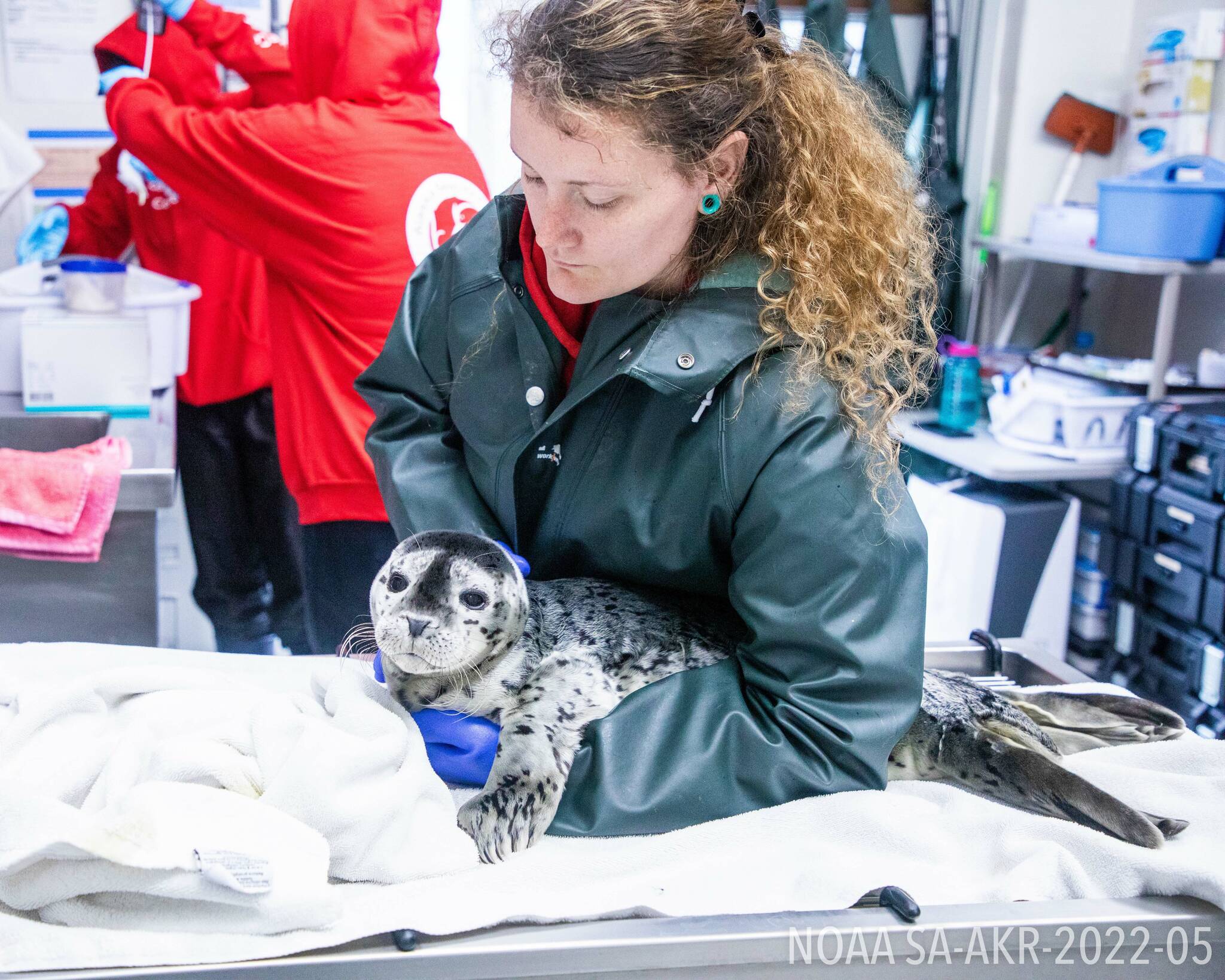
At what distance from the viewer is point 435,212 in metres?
2.39

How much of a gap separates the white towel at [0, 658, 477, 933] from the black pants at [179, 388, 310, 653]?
6.08 ft

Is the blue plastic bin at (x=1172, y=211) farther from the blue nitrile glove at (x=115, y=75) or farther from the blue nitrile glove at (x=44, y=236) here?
the blue nitrile glove at (x=44, y=236)

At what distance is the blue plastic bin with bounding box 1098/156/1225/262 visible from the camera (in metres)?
3.14

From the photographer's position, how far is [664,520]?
1232 millimetres

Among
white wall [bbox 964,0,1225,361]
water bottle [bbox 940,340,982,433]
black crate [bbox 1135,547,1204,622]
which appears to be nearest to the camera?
black crate [bbox 1135,547,1204,622]

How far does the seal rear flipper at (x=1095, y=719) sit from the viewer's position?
135 centimetres

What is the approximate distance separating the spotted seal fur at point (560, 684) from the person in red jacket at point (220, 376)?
193 cm

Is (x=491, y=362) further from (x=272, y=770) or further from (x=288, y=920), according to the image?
(x=288, y=920)

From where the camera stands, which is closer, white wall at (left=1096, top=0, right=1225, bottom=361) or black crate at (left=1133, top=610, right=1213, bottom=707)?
black crate at (left=1133, top=610, right=1213, bottom=707)

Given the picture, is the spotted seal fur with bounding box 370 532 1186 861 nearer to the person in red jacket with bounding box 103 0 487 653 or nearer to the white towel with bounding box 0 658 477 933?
the white towel with bounding box 0 658 477 933

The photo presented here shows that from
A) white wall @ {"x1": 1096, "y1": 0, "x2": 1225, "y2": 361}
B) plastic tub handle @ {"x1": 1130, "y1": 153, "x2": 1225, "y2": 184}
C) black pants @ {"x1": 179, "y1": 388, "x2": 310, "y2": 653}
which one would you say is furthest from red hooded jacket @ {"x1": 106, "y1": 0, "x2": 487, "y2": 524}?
white wall @ {"x1": 1096, "y1": 0, "x2": 1225, "y2": 361}

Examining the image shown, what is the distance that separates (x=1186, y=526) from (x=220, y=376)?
8.76 ft

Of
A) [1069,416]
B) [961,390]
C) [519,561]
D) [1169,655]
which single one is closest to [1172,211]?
[1069,416]

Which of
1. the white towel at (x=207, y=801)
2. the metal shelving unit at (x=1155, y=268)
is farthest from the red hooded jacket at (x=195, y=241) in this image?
the metal shelving unit at (x=1155, y=268)
